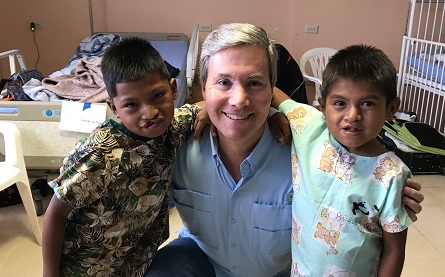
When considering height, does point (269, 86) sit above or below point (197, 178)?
above

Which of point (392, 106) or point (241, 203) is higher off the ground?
point (392, 106)

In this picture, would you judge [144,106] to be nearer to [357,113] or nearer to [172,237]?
[357,113]

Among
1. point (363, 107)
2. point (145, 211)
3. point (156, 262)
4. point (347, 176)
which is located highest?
point (363, 107)

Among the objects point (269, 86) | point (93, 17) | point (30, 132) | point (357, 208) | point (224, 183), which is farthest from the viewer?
point (93, 17)

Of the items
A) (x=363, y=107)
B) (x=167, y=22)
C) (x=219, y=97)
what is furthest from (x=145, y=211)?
(x=167, y=22)

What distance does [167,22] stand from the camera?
4.46 metres

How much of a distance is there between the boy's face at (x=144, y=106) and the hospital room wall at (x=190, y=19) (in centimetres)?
343

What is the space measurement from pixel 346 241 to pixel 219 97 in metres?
0.48

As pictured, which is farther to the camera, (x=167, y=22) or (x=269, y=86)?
(x=167, y=22)

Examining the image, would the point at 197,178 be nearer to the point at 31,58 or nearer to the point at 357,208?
the point at 357,208

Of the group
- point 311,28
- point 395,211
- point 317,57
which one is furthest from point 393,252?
point 311,28

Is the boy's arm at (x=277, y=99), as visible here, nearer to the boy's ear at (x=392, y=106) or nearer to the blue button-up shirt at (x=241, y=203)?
the blue button-up shirt at (x=241, y=203)

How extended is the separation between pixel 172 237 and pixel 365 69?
5.37 ft

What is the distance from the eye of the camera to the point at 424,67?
354cm
